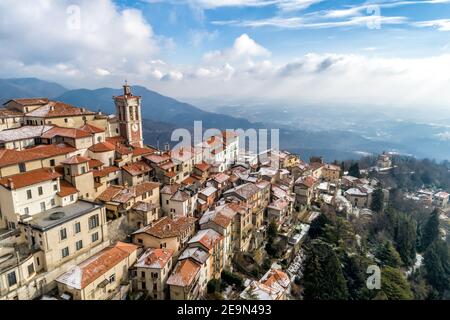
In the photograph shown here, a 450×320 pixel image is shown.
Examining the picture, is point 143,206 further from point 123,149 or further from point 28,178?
point 28,178

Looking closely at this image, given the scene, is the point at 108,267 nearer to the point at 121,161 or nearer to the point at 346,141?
the point at 121,161

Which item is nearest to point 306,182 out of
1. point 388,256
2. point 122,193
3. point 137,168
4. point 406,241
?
point 388,256

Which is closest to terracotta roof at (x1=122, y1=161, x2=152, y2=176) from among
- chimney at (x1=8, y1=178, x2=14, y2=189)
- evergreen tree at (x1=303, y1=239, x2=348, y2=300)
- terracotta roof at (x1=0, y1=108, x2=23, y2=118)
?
chimney at (x1=8, y1=178, x2=14, y2=189)

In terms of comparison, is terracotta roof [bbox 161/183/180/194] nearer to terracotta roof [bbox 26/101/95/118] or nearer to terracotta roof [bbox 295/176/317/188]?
terracotta roof [bbox 26/101/95/118]

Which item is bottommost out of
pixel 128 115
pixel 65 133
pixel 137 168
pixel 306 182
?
pixel 306 182

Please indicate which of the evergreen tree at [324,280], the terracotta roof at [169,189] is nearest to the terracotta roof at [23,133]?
the terracotta roof at [169,189]

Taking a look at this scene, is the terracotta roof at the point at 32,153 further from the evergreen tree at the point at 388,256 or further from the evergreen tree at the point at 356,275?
the evergreen tree at the point at 388,256

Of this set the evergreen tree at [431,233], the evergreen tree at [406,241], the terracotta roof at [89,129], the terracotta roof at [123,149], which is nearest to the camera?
the terracotta roof at [89,129]
